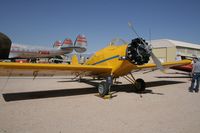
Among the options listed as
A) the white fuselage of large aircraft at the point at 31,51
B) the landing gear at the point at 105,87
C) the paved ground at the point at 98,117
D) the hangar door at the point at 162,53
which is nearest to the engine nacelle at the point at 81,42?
the white fuselage of large aircraft at the point at 31,51

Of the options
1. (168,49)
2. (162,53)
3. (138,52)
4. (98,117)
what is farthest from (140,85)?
(162,53)

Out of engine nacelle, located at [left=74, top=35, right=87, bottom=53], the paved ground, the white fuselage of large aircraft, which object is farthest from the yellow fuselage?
engine nacelle, located at [left=74, top=35, right=87, bottom=53]

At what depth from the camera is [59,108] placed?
19.0 feet

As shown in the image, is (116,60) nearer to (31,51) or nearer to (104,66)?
(104,66)

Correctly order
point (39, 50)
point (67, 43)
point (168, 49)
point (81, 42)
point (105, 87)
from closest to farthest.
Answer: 1. point (105, 87)
2. point (39, 50)
3. point (67, 43)
4. point (81, 42)
5. point (168, 49)

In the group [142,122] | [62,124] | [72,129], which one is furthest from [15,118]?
[142,122]

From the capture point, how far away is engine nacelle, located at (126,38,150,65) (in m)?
7.31

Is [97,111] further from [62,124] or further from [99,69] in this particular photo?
[99,69]

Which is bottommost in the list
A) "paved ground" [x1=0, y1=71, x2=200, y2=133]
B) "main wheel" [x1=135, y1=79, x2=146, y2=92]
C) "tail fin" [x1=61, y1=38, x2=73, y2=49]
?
"paved ground" [x1=0, y1=71, x2=200, y2=133]

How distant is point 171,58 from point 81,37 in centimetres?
2657

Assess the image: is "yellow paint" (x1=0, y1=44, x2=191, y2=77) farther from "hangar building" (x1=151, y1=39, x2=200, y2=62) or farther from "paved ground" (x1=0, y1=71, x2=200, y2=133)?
"hangar building" (x1=151, y1=39, x2=200, y2=62)

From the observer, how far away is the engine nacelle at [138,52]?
24.0ft

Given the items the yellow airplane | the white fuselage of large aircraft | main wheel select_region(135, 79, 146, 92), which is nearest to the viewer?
the yellow airplane

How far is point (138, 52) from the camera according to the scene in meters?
7.31
